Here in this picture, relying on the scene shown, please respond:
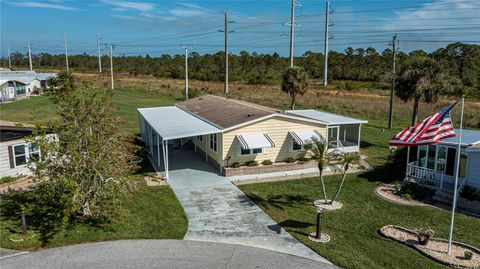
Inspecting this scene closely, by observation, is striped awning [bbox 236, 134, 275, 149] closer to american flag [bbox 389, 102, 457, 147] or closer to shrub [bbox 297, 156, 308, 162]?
shrub [bbox 297, 156, 308, 162]

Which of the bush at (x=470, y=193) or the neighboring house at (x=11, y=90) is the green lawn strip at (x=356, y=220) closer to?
the bush at (x=470, y=193)

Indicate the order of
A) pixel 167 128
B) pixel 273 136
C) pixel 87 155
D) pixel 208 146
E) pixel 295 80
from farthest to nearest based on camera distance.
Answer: pixel 295 80, pixel 208 146, pixel 273 136, pixel 167 128, pixel 87 155

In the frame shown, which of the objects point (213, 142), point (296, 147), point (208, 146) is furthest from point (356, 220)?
point (208, 146)

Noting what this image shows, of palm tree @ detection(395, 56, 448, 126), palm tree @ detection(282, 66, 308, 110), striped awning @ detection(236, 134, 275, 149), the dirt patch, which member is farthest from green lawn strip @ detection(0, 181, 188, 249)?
palm tree @ detection(282, 66, 308, 110)

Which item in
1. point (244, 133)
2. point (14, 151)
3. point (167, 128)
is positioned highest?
point (167, 128)

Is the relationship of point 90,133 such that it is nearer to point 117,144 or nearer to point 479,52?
point 117,144

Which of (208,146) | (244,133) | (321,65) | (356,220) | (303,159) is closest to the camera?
(356,220)

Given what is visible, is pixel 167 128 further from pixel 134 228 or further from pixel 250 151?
pixel 134 228
